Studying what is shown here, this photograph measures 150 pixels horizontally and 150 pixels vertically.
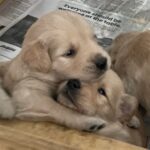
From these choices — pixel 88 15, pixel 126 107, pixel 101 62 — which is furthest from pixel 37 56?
pixel 88 15

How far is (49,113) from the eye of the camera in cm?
105

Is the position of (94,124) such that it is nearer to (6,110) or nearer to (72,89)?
(72,89)

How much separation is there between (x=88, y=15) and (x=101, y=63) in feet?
2.23

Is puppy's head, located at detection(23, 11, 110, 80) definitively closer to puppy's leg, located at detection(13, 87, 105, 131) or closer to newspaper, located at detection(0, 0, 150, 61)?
puppy's leg, located at detection(13, 87, 105, 131)

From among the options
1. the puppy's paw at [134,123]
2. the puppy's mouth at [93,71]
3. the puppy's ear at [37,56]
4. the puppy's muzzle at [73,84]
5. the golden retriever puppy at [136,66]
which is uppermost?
the puppy's ear at [37,56]

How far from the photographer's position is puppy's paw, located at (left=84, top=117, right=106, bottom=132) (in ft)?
3.42

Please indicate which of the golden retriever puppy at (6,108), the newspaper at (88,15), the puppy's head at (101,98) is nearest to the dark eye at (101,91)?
the puppy's head at (101,98)

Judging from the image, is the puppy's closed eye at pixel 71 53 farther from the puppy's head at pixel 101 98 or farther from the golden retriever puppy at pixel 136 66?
the golden retriever puppy at pixel 136 66

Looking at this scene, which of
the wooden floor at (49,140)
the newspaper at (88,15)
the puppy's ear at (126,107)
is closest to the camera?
the wooden floor at (49,140)

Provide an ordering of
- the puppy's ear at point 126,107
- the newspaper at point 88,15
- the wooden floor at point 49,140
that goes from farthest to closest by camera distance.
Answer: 1. the newspaper at point 88,15
2. the puppy's ear at point 126,107
3. the wooden floor at point 49,140

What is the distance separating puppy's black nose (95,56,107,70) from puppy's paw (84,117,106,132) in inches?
5.3

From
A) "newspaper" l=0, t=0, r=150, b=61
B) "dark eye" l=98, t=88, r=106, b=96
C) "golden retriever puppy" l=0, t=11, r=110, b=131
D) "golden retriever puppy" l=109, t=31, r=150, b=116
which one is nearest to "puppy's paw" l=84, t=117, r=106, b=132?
"golden retriever puppy" l=0, t=11, r=110, b=131

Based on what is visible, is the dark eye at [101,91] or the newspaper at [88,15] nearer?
the dark eye at [101,91]

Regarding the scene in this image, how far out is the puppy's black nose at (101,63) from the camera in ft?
3.56
